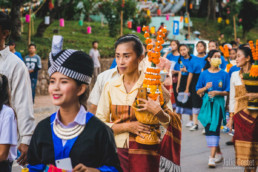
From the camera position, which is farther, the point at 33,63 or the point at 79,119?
the point at 33,63

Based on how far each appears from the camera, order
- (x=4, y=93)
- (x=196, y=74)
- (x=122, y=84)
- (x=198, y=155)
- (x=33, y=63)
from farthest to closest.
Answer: (x=33, y=63)
(x=196, y=74)
(x=198, y=155)
(x=122, y=84)
(x=4, y=93)

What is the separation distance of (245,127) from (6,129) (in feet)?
12.5

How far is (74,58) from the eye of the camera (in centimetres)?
259

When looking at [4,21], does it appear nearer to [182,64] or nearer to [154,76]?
[154,76]

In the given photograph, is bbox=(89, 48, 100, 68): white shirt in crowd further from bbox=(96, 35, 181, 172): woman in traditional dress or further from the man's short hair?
the man's short hair

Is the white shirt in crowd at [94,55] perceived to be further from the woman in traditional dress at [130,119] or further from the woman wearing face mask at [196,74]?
the woman in traditional dress at [130,119]

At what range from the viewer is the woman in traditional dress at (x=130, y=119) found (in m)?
3.92

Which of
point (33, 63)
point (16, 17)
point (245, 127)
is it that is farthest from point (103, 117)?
point (16, 17)

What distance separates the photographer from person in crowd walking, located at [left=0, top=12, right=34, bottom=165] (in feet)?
12.3

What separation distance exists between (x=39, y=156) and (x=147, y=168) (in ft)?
5.03

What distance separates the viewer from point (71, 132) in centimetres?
256

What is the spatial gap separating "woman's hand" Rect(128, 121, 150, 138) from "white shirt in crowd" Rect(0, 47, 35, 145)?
2.91 feet

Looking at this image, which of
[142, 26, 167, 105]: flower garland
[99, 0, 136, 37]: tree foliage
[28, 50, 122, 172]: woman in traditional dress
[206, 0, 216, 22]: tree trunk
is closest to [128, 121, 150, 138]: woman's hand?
[142, 26, 167, 105]: flower garland

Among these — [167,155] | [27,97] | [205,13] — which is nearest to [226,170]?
[167,155]
